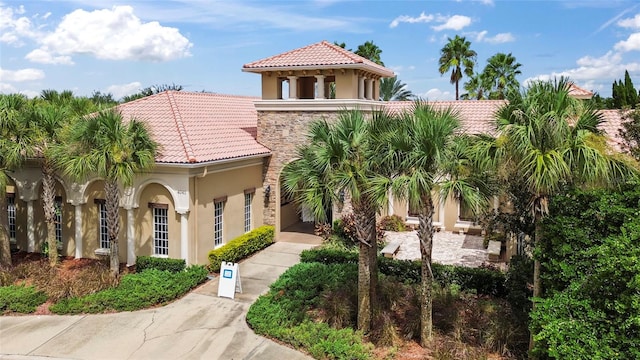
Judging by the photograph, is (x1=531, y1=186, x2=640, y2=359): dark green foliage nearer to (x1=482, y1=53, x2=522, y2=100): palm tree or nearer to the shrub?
the shrub

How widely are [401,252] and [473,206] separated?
10.6m

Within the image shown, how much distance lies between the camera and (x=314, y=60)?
71.0 feet

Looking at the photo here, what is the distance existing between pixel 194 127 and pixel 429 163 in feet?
39.1

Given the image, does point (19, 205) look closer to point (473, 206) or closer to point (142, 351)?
point (142, 351)

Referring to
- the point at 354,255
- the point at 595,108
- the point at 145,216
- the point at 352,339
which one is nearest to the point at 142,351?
the point at 352,339

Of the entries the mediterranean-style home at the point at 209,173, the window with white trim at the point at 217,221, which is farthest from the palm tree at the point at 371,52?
the window with white trim at the point at 217,221

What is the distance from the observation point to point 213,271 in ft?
59.6

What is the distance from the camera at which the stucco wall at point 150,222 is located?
57.9 ft

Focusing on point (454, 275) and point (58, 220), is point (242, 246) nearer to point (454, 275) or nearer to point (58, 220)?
point (58, 220)

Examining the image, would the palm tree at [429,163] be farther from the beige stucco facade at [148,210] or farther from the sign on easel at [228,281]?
the beige stucco facade at [148,210]

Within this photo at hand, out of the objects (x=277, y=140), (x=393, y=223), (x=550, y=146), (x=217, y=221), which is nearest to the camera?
(x=550, y=146)

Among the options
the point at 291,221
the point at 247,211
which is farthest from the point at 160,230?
the point at 291,221

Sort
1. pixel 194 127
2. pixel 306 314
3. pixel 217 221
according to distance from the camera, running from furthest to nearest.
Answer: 1. pixel 194 127
2. pixel 217 221
3. pixel 306 314

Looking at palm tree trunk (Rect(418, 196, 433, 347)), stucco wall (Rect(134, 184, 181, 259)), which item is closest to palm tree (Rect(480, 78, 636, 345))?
palm tree trunk (Rect(418, 196, 433, 347))
